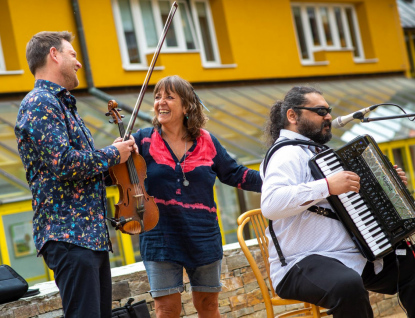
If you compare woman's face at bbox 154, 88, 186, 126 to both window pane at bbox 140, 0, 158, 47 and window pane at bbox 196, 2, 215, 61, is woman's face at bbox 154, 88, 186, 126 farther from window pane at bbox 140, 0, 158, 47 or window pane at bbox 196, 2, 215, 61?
window pane at bbox 196, 2, 215, 61

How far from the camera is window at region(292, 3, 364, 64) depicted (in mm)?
14477

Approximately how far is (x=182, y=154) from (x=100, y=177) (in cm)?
75

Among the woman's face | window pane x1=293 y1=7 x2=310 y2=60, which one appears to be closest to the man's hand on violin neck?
the woman's face

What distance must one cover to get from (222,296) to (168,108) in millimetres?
1999

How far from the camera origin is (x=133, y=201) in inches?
133

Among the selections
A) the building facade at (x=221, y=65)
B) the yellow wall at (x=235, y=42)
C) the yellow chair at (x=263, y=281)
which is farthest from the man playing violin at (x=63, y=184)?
the yellow wall at (x=235, y=42)

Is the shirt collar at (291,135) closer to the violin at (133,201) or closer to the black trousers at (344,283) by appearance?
the black trousers at (344,283)

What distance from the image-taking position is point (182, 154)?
385 cm

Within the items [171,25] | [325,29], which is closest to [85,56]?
[171,25]

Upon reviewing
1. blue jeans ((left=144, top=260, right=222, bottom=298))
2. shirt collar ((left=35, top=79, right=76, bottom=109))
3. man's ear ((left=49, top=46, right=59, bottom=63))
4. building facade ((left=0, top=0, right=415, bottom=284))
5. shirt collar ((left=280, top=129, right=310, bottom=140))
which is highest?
building facade ((left=0, top=0, right=415, bottom=284))

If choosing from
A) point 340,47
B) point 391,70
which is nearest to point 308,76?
point 340,47

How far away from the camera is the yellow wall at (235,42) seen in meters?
10.1

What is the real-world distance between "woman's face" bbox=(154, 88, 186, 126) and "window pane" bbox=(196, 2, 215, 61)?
8.99m

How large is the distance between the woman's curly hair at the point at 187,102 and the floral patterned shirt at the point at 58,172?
0.90 m
